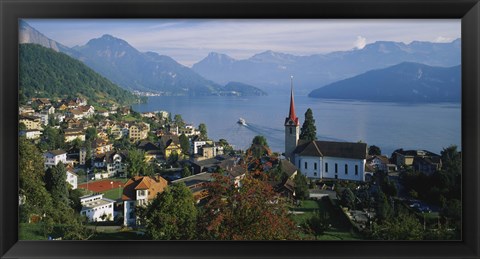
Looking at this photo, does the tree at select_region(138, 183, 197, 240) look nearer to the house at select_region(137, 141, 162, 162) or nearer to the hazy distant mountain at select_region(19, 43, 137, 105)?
the house at select_region(137, 141, 162, 162)

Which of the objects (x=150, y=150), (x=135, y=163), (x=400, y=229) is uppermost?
(x=150, y=150)

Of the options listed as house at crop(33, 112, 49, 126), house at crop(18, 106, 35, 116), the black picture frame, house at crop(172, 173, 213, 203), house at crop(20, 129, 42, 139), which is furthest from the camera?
house at crop(33, 112, 49, 126)

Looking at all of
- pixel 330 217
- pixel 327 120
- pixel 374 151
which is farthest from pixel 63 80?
pixel 374 151

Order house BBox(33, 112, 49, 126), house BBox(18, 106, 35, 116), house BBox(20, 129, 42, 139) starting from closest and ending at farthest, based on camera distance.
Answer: house BBox(18, 106, 35, 116)
house BBox(20, 129, 42, 139)
house BBox(33, 112, 49, 126)

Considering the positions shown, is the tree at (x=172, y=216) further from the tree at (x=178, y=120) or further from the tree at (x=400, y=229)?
the tree at (x=400, y=229)

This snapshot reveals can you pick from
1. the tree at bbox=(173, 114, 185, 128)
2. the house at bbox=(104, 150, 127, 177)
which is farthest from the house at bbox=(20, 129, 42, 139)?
the tree at bbox=(173, 114, 185, 128)

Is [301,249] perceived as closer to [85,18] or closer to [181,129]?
[181,129]

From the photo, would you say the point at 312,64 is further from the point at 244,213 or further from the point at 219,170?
the point at 244,213
